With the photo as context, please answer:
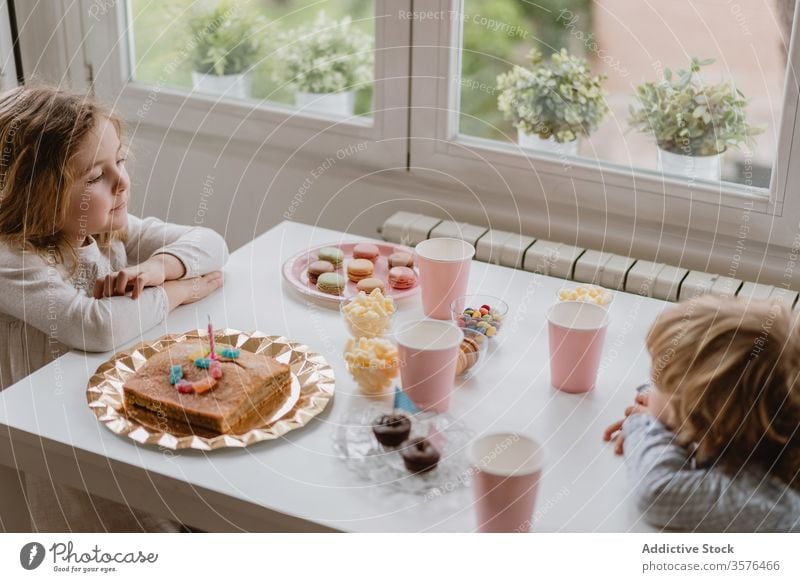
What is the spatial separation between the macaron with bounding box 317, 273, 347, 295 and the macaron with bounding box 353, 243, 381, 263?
94 millimetres

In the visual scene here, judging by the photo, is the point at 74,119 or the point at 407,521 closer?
the point at 407,521

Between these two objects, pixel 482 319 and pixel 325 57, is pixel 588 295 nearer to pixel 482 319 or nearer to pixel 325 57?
pixel 482 319

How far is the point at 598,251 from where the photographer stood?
1.76 meters

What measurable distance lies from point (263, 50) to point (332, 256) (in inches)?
31.6

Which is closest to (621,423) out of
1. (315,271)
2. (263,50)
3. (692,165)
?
(315,271)

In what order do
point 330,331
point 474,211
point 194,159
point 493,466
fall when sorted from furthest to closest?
point 194,159 < point 474,211 < point 330,331 < point 493,466

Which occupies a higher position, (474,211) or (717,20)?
(717,20)

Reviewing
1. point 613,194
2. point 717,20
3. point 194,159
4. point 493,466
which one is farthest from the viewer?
point 194,159

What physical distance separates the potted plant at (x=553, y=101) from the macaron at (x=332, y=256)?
1.69ft

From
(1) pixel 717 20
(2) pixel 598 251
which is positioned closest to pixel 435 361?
(2) pixel 598 251

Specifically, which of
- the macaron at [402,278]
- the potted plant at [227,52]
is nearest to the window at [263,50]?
the potted plant at [227,52]

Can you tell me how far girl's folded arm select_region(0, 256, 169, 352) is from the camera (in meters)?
1.22

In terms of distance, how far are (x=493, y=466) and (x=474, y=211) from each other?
1068 millimetres
